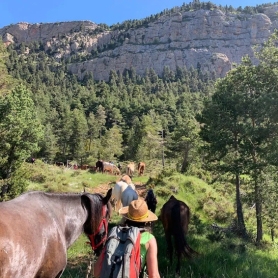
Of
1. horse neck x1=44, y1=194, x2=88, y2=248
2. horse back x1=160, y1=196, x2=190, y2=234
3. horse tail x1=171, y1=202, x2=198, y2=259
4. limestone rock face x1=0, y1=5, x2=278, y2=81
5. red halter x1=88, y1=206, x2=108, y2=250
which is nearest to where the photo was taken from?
horse neck x1=44, y1=194, x2=88, y2=248

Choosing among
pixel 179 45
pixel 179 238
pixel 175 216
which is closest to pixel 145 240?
pixel 179 238

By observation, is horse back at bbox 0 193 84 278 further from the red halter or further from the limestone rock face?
the limestone rock face

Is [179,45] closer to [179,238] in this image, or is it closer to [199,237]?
[199,237]

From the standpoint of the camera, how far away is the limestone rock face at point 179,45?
544 feet

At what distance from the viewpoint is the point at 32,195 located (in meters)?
3.61

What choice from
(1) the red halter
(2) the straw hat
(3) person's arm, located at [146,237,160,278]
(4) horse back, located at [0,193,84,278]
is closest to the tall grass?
(1) the red halter

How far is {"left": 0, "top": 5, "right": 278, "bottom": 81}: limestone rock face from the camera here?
166 meters

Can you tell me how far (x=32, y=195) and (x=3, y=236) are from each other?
89 cm

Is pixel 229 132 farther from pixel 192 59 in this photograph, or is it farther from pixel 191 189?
pixel 192 59

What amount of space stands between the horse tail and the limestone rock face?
15654 centimetres

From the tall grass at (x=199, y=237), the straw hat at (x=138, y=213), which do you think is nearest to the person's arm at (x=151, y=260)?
the straw hat at (x=138, y=213)

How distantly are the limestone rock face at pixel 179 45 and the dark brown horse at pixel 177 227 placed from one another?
156159 millimetres

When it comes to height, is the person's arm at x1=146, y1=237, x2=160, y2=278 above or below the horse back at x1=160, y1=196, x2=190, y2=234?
above

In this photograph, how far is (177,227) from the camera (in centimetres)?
681
